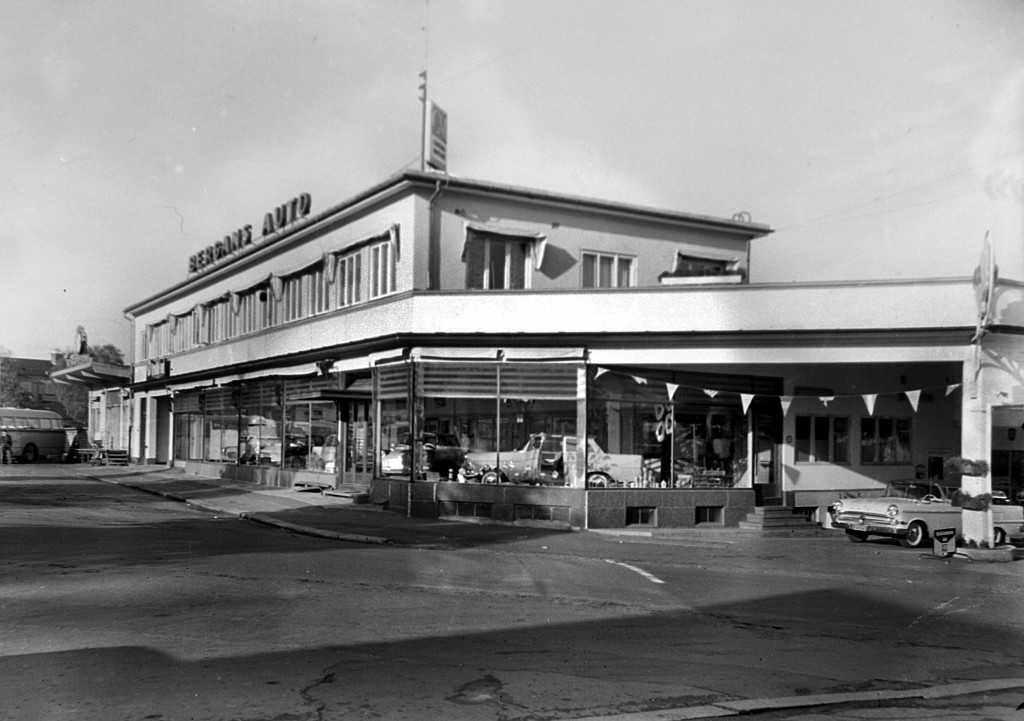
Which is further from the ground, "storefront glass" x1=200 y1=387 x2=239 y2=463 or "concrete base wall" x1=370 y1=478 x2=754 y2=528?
"storefront glass" x1=200 y1=387 x2=239 y2=463

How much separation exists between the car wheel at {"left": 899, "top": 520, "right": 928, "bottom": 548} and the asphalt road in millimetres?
2468

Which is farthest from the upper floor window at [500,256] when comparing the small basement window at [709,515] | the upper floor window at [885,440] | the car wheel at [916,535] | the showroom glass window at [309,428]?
the car wheel at [916,535]

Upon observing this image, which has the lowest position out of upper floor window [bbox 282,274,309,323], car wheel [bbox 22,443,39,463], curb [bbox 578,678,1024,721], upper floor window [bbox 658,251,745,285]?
car wheel [bbox 22,443,39,463]

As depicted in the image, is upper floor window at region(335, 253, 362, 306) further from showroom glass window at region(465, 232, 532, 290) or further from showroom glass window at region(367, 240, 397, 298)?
showroom glass window at region(465, 232, 532, 290)

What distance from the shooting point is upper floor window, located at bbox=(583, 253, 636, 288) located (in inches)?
987

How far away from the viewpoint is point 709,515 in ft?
69.8

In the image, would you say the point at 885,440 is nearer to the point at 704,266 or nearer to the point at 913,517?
the point at 913,517

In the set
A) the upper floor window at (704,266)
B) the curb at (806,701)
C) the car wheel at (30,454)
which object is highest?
the upper floor window at (704,266)

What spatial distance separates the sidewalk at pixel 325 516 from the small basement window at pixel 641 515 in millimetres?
1678

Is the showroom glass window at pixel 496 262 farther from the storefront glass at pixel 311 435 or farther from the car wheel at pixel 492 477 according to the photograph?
the storefront glass at pixel 311 435

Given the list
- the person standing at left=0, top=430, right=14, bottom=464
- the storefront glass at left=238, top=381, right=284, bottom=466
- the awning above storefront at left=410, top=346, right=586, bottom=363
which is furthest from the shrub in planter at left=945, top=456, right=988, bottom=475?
the person standing at left=0, top=430, right=14, bottom=464

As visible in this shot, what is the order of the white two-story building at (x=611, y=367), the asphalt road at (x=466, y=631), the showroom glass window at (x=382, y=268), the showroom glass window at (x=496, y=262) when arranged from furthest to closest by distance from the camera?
the showroom glass window at (x=496, y=262) < the showroom glass window at (x=382, y=268) < the white two-story building at (x=611, y=367) < the asphalt road at (x=466, y=631)

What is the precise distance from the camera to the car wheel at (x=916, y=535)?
18.5 metres

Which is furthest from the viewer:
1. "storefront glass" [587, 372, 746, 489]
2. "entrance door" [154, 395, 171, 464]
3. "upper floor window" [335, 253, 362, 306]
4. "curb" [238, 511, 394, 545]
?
"entrance door" [154, 395, 171, 464]
